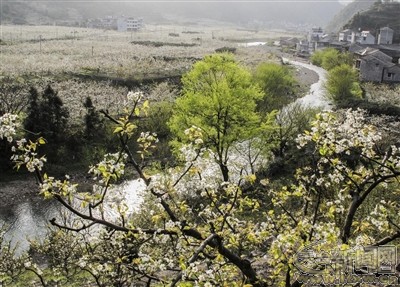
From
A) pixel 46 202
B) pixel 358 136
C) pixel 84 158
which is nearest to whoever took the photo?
pixel 358 136

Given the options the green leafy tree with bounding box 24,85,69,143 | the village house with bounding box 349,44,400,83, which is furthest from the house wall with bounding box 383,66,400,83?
the green leafy tree with bounding box 24,85,69,143

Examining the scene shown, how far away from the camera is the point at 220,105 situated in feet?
81.3

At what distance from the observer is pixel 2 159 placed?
3212 centimetres

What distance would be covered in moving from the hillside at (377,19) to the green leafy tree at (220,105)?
10392 cm

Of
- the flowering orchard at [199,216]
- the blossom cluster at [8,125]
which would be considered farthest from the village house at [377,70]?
the blossom cluster at [8,125]

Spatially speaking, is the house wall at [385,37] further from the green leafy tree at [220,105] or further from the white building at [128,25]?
the white building at [128,25]

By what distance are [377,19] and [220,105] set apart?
378ft

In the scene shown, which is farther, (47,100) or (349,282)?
(47,100)

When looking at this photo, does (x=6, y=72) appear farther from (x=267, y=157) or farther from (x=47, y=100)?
(x=267, y=157)

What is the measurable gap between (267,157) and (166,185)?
84.1ft

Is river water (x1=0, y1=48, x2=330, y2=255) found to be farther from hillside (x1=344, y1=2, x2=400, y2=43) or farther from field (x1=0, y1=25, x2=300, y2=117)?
hillside (x1=344, y1=2, x2=400, y2=43)

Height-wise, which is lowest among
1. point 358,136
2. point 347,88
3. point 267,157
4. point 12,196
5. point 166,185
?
point 12,196

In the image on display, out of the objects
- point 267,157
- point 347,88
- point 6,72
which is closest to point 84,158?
point 267,157

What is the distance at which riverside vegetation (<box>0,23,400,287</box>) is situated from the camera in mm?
6871
